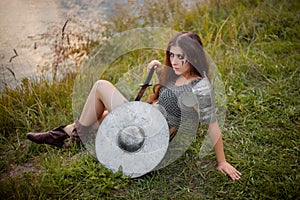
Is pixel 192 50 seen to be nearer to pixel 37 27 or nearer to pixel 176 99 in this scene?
pixel 176 99

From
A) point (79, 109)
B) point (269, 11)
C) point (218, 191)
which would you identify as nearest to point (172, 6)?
point (269, 11)

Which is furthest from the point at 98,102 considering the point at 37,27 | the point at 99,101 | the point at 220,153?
the point at 37,27

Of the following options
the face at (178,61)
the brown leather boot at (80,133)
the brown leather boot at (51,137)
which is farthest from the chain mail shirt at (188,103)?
the brown leather boot at (51,137)

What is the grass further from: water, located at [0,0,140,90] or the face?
the face

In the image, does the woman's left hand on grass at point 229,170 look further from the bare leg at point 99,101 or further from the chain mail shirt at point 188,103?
the bare leg at point 99,101

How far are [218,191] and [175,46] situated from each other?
0.98m

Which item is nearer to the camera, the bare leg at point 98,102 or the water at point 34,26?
the bare leg at point 98,102

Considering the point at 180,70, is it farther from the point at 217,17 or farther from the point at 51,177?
the point at 217,17

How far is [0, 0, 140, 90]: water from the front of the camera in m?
3.86

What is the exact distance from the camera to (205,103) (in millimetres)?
2484

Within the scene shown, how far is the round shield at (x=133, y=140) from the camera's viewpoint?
2553 millimetres

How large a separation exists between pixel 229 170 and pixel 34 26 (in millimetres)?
2912

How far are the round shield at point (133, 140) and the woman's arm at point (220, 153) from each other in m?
0.30

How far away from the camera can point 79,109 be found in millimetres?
2971
